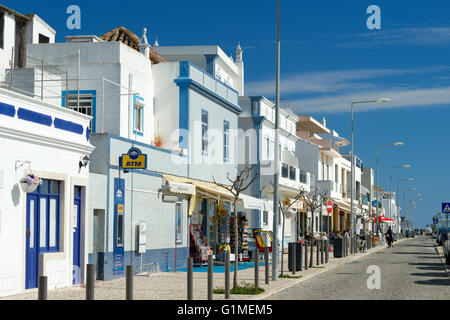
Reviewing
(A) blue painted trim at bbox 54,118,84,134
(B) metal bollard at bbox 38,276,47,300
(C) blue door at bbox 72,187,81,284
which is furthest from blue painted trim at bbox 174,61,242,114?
(B) metal bollard at bbox 38,276,47,300

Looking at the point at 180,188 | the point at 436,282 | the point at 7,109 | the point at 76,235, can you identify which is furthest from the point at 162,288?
the point at 436,282

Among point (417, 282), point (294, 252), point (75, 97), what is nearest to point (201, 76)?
point (75, 97)

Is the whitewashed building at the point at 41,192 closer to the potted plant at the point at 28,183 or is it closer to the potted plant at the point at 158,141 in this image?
the potted plant at the point at 28,183

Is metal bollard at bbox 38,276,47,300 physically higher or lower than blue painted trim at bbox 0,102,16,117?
lower

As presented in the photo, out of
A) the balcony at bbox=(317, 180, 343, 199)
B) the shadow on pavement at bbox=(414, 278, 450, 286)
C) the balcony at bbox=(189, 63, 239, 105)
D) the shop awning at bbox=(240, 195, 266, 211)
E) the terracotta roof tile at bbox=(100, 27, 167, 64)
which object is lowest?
the shadow on pavement at bbox=(414, 278, 450, 286)

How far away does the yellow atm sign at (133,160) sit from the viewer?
21.8m

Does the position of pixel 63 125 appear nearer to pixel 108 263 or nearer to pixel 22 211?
pixel 22 211

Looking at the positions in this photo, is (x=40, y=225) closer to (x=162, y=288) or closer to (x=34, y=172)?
(x=34, y=172)

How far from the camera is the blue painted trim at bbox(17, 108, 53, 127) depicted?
17434mm

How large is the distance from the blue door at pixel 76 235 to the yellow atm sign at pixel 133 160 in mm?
2030

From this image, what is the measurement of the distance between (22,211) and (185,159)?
11428 mm

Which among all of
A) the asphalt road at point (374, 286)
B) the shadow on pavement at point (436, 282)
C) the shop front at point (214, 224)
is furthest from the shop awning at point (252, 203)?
the shadow on pavement at point (436, 282)

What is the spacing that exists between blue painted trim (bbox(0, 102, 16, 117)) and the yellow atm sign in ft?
17.2

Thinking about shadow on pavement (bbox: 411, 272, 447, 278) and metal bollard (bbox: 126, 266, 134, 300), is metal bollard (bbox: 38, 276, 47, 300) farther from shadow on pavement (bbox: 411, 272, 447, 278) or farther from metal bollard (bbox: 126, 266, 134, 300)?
shadow on pavement (bbox: 411, 272, 447, 278)
